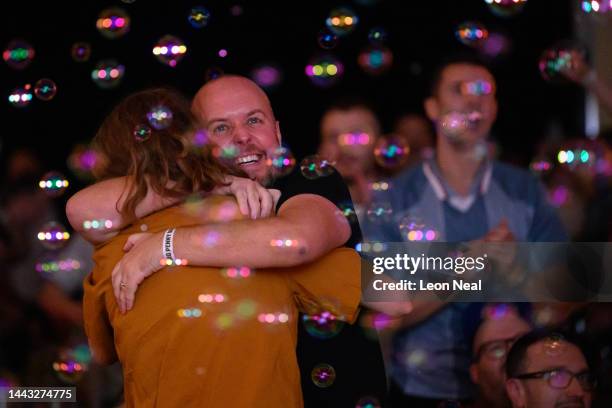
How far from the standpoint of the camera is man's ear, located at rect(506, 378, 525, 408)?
2.19 metres

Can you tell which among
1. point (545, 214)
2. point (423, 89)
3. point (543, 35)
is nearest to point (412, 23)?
point (423, 89)

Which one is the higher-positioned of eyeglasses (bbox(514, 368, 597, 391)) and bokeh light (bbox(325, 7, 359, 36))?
bokeh light (bbox(325, 7, 359, 36))

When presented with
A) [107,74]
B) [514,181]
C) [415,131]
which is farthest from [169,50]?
[514,181]

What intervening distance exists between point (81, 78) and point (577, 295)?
1897 millimetres

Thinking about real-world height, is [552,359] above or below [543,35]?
below

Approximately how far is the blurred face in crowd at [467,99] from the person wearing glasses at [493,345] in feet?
1.66

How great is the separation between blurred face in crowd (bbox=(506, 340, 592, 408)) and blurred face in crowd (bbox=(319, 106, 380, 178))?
2.65 feet

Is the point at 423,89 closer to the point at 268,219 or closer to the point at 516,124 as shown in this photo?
the point at 516,124

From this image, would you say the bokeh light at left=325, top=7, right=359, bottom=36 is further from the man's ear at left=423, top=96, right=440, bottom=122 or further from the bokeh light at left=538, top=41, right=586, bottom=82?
the bokeh light at left=538, top=41, right=586, bottom=82

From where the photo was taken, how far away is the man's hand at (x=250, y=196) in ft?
5.15

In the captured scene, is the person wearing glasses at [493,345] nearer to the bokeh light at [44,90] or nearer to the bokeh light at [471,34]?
the bokeh light at [471,34]

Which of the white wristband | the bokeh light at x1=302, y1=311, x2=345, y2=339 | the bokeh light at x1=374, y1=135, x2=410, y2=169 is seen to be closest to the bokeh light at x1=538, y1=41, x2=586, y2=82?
the bokeh light at x1=374, y1=135, x2=410, y2=169

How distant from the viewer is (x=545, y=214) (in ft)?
8.20

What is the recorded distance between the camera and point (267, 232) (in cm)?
152
